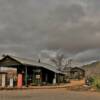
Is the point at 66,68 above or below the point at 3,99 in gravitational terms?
above

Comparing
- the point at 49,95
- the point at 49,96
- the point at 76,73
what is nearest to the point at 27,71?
the point at 49,95

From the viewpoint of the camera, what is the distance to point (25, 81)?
4912 centimetres

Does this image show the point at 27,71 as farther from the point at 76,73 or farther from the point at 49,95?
the point at 76,73

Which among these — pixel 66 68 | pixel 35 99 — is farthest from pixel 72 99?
pixel 66 68

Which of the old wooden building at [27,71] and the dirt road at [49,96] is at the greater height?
the old wooden building at [27,71]

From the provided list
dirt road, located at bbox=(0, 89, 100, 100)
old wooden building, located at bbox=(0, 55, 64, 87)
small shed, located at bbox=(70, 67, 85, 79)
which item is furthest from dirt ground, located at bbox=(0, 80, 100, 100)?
small shed, located at bbox=(70, 67, 85, 79)

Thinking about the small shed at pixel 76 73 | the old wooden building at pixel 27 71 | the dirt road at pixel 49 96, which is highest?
the small shed at pixel 76 73

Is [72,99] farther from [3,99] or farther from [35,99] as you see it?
[3,99]

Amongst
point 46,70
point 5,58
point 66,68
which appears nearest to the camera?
point 5,58

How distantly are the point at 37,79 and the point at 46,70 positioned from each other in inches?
191

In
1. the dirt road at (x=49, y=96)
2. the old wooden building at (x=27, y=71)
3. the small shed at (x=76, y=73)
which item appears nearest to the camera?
the dirt road at (x=49, y=96)

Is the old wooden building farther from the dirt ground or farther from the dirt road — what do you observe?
the dirt road

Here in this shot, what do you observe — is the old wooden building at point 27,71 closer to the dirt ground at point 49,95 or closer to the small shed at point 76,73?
the dirt ground at point 49,95

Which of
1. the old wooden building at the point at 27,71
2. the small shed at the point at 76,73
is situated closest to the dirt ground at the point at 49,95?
the old wooden building at the point at 27,71
